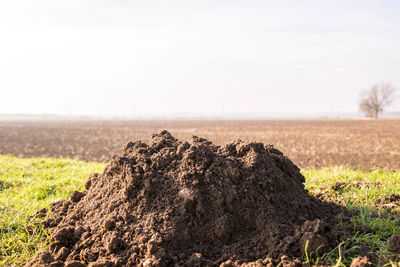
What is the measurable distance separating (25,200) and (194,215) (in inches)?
138

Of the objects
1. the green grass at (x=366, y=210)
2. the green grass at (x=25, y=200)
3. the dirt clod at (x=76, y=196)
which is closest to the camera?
the green grass at (x=366, y=210)

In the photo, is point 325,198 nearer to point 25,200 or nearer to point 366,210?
point 366,210

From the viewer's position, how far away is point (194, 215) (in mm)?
3154

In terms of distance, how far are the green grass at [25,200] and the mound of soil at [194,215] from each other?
285mm

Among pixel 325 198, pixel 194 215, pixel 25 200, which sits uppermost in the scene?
pixel 194 215

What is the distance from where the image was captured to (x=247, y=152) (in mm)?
3727

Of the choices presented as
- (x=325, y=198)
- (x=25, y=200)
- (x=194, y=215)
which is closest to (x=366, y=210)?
(x=325, y=198)

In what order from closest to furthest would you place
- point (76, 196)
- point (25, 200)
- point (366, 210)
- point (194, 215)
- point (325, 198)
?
point (194, 215) → point (366, 210) → point (76, 196) → point (325, 198) → point (25, 200)

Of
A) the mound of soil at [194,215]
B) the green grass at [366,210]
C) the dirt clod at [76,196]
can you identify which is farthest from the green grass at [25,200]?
the green grass at [366,210]

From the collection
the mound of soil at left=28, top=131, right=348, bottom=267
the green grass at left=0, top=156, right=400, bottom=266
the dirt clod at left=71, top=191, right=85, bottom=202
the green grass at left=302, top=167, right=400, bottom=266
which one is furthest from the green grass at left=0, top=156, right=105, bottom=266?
the green grass at left=302, top=167, right=400, bottom=266

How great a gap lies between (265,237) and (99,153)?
1835 centimetres

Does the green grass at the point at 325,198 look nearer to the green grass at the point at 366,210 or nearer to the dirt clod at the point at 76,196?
the green grass at the point at 366,210

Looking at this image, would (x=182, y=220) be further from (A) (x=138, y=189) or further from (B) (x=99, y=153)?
(B) (x=99, y=153)

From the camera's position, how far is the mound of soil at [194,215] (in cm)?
284
